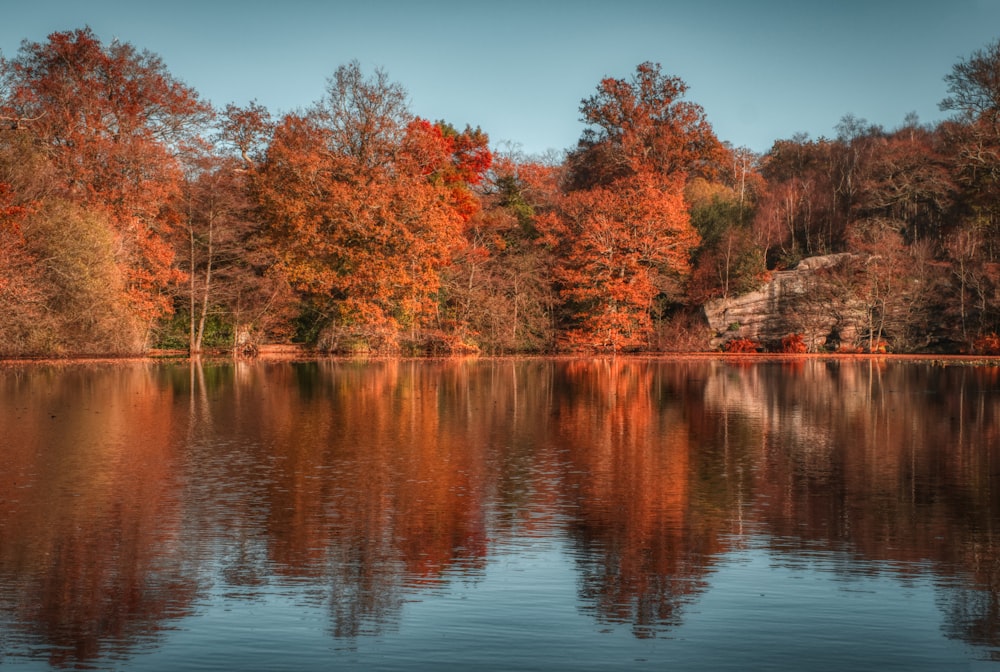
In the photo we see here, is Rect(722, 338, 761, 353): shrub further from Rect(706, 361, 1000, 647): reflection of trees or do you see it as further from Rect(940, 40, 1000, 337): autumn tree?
Rect(706, 361, 1000, 647): reflection of trees

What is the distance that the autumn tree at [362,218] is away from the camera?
4900 cm

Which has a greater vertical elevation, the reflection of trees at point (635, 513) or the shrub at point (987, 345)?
the shrub at point (987, 345)

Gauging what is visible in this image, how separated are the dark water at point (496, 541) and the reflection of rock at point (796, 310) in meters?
32.1

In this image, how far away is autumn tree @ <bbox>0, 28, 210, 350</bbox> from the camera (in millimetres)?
44750

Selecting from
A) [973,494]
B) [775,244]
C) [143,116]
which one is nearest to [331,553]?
[973,494]

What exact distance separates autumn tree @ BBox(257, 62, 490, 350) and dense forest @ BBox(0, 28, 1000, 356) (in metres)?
0.12

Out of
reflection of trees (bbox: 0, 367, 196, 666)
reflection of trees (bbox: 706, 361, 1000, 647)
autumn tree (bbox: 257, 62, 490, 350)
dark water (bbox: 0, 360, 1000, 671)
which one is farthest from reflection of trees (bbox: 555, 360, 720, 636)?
autumn tree (bbox: 257, 62, 490, 350)

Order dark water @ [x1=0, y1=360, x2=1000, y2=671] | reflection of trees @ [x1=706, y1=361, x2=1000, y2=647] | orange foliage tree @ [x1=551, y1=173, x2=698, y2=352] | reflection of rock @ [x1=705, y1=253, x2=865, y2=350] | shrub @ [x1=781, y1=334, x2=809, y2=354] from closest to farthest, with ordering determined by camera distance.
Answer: dark water @ [x1=0, y1=360, x2=1000, y2=671]
reflection of trees @ [x1=706, y1=361, x2=1000, y2=647]
orange foliage tree @ [x1=551, y1=173, x2=698, y2=352]
shrub @ [x1=781, y1=334, x2=809, y2=354]
reflection of rock @ [x1=705, y1=253, x2=865, y2=350]

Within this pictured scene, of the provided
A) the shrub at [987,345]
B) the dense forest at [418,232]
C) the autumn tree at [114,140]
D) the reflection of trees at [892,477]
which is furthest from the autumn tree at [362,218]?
the shrub at [987,345]

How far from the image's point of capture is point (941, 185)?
57.3 m

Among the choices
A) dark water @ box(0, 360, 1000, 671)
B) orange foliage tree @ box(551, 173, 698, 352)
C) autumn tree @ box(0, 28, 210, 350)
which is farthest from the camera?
orange foliage tree @ box(551, 173, 698, 352)

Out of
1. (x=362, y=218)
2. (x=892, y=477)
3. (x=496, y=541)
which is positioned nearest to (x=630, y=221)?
(x=362, y=218)

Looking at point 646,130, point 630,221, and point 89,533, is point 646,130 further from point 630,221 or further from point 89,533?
point 89,533

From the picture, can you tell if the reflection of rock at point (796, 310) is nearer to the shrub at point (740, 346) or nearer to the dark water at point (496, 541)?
the shrub at point (740, 346)
